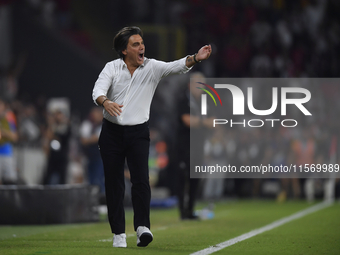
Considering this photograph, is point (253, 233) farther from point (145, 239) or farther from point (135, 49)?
point (135, 49)

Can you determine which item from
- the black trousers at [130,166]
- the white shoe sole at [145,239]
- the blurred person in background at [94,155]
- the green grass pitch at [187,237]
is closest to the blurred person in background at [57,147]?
the blurred person in background at [94,155]

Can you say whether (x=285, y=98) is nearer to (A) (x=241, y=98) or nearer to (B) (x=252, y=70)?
(A) (x=241, y=98)

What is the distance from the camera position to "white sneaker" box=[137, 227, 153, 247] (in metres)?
5.53

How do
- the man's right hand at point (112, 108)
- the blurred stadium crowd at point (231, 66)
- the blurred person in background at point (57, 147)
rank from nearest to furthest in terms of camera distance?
the man's right hand at point (112, 108)
the blurred person in background at point (57, 147)
the blurred stadium crowd at point (231, 66)

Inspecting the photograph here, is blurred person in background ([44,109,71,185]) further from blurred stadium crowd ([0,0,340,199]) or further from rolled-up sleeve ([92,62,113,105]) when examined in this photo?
rolled-up sleeve ([92,62,113,105])

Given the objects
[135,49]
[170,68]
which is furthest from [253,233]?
[135,49]

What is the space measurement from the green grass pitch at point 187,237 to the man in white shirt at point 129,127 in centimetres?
31

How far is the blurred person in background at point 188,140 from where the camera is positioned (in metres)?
9.20

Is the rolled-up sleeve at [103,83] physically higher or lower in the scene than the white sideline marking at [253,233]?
higher

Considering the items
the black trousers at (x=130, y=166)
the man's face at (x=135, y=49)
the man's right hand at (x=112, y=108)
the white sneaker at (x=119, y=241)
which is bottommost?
the white sneaker at (x=119, y=241)

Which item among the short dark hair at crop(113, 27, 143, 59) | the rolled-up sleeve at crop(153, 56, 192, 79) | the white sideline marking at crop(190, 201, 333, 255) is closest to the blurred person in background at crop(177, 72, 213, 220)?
the white sideline marking at crop(190, 201, 333, 255)

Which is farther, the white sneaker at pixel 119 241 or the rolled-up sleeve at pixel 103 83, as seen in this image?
the white sneaker at pixel 119 241

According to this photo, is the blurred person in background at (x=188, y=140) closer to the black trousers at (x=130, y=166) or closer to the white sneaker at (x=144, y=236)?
the black trousers at (x=130, y=166)

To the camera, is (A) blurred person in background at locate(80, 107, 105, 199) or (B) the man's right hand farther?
(A) blurred person in background at locate(80, 107, 105, 199)
